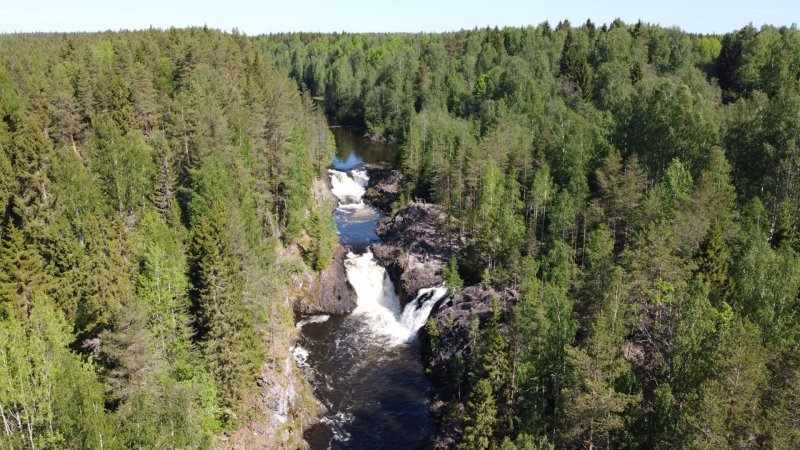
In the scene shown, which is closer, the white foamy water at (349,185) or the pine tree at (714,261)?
the pine tree at (714,261)

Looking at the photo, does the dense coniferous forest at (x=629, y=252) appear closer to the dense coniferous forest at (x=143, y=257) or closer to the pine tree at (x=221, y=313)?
the pine tree at (x=221, y=313)

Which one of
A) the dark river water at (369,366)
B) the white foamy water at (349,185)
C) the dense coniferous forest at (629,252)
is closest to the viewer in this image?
the dense coniferous forest at (629,252)

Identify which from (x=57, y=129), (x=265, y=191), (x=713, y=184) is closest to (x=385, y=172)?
(x=265, y=191)

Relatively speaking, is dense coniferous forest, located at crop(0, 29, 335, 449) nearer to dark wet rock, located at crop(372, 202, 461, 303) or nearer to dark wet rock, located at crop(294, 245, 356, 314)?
dark wet rock, located at crop(294, 245, 356, 314)

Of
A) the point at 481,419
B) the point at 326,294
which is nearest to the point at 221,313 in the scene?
the point at 481,419

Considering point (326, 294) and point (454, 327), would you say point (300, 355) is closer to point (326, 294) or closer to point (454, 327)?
point (326, 294)

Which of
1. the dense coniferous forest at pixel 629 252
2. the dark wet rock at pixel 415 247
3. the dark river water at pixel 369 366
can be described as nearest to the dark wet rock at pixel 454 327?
the dense coniferous forest at pixel 629 252

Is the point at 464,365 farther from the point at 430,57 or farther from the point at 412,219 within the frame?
the point at 430,57
